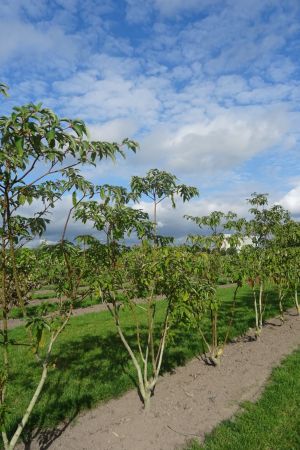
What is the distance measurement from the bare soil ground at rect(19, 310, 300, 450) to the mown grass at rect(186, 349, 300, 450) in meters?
0.24

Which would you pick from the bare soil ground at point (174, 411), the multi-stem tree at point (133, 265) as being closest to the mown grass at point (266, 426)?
the bare soil ground at point (174, 411)

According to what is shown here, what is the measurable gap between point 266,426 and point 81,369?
166 inches

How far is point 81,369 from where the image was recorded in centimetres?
798

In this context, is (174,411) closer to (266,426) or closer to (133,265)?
(266,426)

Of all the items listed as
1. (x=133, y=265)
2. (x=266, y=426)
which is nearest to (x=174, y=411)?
(x=266, y=426)

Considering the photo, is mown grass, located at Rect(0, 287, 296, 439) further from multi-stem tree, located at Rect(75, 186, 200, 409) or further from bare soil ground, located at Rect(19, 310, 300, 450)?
multi-stem tree, located at Rect(75, 186, 200, 409)

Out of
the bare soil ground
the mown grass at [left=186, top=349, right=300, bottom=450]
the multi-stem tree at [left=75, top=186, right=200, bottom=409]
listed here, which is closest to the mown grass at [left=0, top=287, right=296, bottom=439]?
the bare soil ground

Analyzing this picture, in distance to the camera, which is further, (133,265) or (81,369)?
(81,369)

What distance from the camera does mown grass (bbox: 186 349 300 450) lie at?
15.8ft

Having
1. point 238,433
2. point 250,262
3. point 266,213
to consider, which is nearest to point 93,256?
point 238,433

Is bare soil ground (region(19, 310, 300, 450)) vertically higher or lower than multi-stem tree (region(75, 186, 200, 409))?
lower

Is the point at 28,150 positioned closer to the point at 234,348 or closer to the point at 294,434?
the point at 294,434

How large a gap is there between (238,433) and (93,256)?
11.0 ft

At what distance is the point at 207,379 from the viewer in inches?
286
